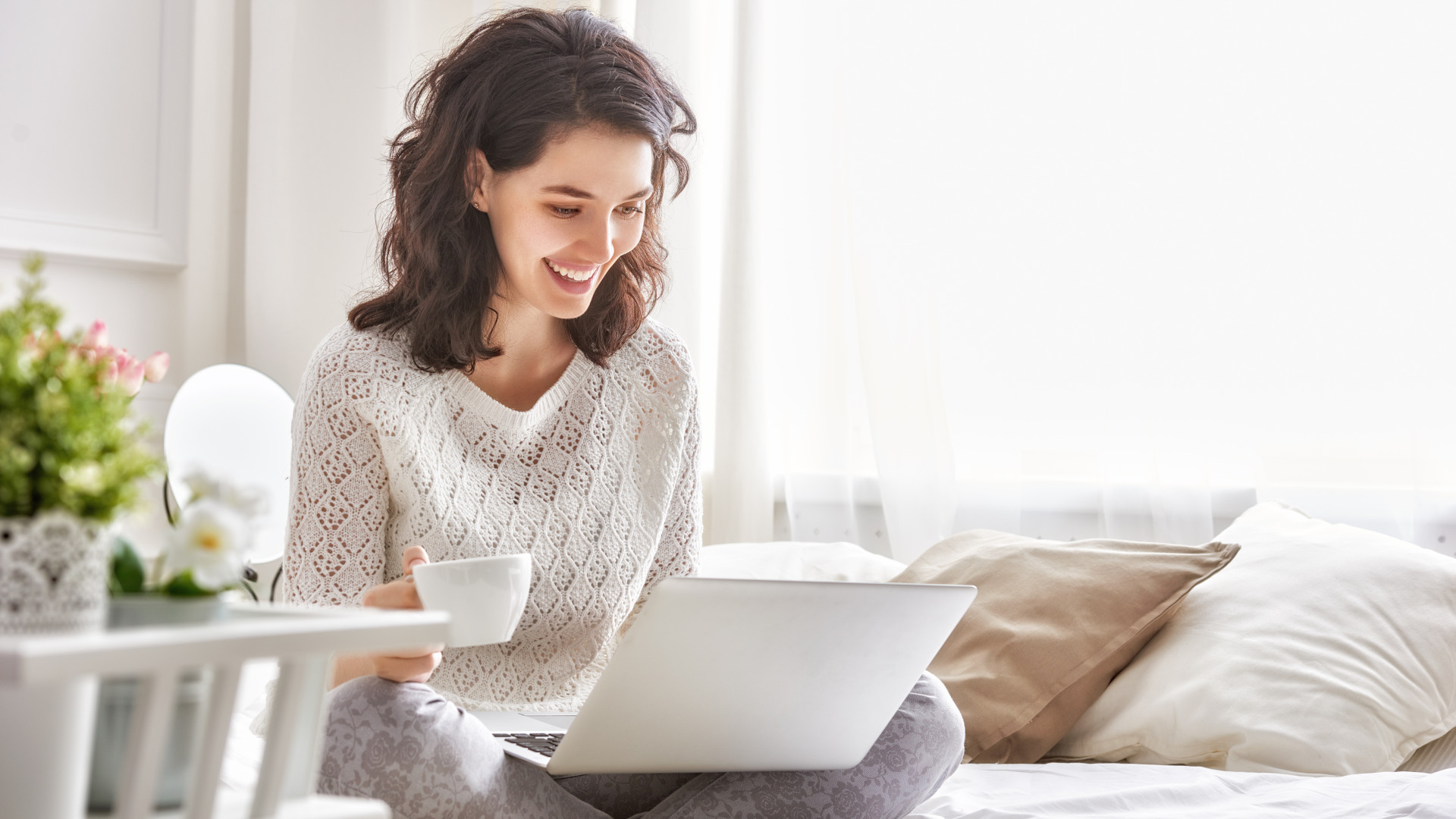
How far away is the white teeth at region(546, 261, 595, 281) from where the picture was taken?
132cm

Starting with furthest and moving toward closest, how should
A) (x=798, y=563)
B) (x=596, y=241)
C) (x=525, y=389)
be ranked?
(x=798, y=563) → (x=525, y=389) → (x=596, y=241)

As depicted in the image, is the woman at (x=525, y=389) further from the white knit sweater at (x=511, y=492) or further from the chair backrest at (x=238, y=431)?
→ the chair backrest at (x=238, y=431)

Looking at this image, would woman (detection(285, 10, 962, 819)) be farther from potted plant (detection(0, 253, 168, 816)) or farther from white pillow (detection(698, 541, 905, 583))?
potted plant (detection(0, 253, 168, 816))

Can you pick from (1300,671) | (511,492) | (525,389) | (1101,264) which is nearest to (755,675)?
(511,492)

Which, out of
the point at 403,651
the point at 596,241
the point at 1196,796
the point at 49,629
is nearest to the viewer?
the point at 49,629

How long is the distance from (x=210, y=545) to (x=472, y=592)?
309mm

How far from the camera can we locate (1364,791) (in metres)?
1.16

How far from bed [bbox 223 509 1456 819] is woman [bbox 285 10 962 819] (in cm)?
12

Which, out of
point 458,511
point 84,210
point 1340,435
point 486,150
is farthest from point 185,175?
point 1340,435

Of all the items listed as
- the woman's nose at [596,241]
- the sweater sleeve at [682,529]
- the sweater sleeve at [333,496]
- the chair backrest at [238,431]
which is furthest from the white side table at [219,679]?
the chair backrest at [238,431]

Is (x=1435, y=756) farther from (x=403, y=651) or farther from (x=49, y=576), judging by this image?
(x=49, y=576)

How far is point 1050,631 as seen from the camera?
1.49m

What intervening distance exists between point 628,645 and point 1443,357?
1.47 m

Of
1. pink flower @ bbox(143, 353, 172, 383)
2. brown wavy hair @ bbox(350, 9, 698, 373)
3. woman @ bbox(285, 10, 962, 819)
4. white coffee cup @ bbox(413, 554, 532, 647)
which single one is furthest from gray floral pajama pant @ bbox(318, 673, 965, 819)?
brown wavy hair @ bbox(350, 9, 698, 373)
